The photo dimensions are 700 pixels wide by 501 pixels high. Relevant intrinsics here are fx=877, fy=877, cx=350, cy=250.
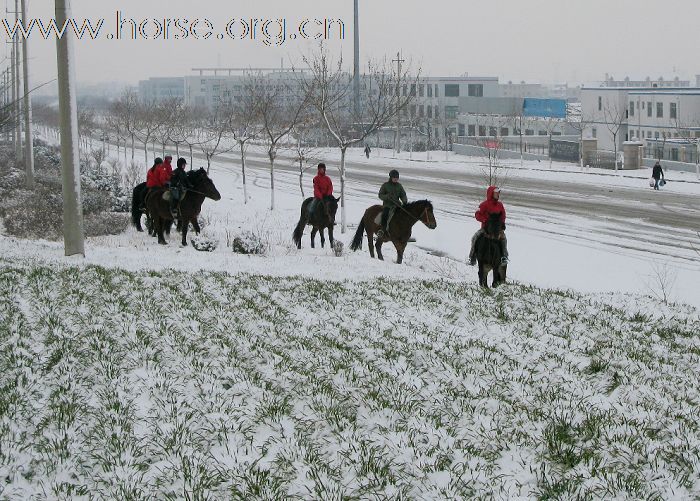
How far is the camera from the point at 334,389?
807 cm

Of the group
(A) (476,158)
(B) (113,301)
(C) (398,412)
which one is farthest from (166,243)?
(A) (476,158)

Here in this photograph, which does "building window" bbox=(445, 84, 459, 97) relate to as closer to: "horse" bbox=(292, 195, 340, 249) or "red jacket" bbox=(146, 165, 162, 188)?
"horse" bbox=(292, 195, 340, 249)

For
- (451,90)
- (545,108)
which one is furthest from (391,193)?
(451,90)

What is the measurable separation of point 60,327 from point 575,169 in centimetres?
5396

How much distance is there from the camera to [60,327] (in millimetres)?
10008

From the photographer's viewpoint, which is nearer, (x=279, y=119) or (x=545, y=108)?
(x=279, y=119)

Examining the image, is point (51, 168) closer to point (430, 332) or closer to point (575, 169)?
point (575, 169)

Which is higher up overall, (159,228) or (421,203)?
(421,203)

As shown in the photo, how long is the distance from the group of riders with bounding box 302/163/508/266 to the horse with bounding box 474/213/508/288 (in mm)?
68

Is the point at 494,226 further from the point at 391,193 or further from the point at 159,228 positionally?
the point at 159,228

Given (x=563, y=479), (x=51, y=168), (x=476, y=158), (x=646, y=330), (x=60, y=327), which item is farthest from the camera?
(x=476, y=158)

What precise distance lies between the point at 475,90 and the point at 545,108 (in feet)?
136

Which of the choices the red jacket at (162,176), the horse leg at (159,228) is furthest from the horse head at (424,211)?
the red jacket at (162,176)

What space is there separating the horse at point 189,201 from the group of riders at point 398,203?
272 cm
